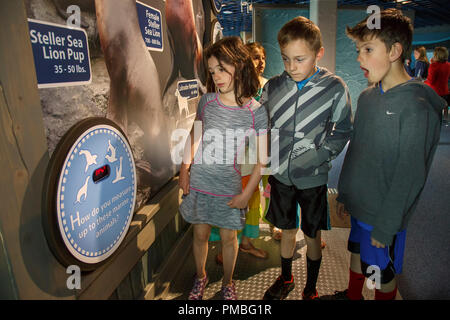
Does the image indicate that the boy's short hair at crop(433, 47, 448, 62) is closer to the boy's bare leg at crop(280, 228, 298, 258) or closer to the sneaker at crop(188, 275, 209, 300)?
the boy's bare leg at crop(280, 228, 298, 258)

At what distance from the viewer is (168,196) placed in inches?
78.0

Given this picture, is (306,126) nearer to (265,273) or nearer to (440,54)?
(265,273)

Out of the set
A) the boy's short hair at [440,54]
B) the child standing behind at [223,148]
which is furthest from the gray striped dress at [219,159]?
the boy's short hair at [440,54]

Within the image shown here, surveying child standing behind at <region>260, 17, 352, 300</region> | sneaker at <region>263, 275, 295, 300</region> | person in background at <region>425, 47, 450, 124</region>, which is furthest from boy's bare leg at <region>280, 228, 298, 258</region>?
person in background at <region>425, 47, 450, 124</region>

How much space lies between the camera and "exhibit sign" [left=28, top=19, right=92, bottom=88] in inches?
35.2

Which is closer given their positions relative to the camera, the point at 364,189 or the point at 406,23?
the point at 406,23

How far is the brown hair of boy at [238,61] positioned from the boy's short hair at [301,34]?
0.23 meters

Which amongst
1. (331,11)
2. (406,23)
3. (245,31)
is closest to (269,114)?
(406,23)

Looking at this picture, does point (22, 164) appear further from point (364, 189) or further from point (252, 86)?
point (364, 189)

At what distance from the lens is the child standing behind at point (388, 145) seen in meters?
1.27

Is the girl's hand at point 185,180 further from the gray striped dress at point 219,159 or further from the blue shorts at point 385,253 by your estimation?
the blue shorts at point 385,253
